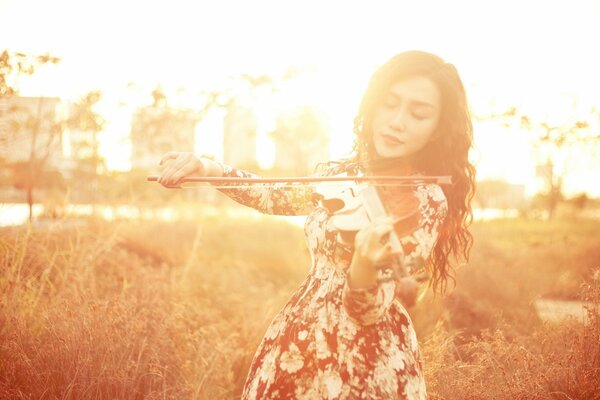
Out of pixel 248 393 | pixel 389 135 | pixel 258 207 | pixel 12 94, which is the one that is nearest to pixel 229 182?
pixel 258 207

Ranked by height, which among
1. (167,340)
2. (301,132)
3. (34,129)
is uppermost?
(301,132)

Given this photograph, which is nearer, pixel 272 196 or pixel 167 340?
pixel 272 196

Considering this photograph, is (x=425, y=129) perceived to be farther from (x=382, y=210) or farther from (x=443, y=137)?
(x=382, y=210)

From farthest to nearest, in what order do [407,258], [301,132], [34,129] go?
[301,132]
[34,129]
[407,258]

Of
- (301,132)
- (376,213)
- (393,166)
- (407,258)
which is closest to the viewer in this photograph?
(376,213)

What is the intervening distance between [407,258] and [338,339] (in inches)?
14.5

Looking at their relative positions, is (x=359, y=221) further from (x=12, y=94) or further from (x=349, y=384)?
(x=12, y=94)

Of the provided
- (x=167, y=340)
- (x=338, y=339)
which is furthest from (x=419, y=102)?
(x=167, y=340)

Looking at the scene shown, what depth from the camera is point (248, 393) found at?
193cm

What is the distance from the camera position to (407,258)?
1.69 meters

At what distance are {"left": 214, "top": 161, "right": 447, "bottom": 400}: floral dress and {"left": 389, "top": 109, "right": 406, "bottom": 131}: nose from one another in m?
0.23

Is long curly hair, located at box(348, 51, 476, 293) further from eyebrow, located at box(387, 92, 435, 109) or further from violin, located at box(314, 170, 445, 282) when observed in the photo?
violin, located at box(314, 170, 445, 282)

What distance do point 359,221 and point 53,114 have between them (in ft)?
22.5

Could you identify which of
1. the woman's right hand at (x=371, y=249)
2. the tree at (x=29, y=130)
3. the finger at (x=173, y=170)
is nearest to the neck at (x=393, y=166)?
the woman's right hand at (x=371, y=249)
